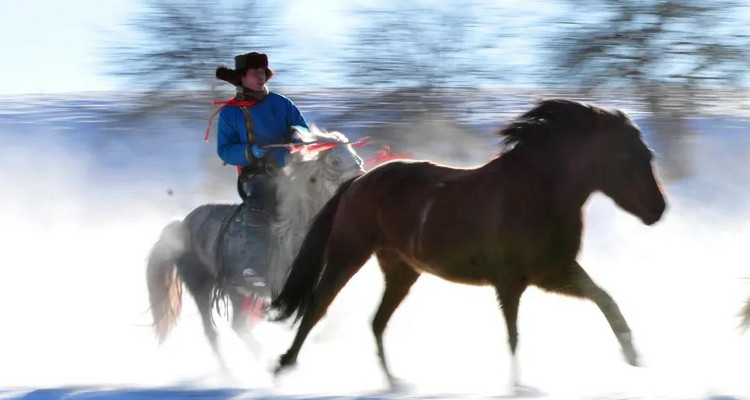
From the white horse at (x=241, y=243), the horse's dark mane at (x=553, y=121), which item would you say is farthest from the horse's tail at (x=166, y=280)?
the horse's dark mane at (x=553, y=121)

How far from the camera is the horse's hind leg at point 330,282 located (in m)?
7.81

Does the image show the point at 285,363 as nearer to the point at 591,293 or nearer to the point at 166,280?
the point at 591,293

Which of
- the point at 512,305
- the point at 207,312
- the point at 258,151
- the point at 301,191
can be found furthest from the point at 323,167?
the point at 512,305

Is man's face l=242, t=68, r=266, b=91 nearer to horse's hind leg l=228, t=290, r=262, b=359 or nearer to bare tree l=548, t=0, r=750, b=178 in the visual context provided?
horse's hind leg l=228, t=290, r=262, b=359

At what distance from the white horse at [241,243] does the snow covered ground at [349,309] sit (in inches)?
10.1

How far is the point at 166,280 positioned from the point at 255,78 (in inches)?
65.5

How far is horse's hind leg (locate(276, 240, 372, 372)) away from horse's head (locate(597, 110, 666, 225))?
1444mm

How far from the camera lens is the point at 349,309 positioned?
10.0 meters

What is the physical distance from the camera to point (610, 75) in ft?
51.9

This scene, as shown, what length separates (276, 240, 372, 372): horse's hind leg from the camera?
7809 mm

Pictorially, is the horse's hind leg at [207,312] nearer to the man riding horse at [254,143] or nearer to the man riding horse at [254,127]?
the man riding horse at [254,143]

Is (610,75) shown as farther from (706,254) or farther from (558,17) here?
(706,254)

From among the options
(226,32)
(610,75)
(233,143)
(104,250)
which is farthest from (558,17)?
(233,143)

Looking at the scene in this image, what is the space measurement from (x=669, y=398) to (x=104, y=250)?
358 inches
